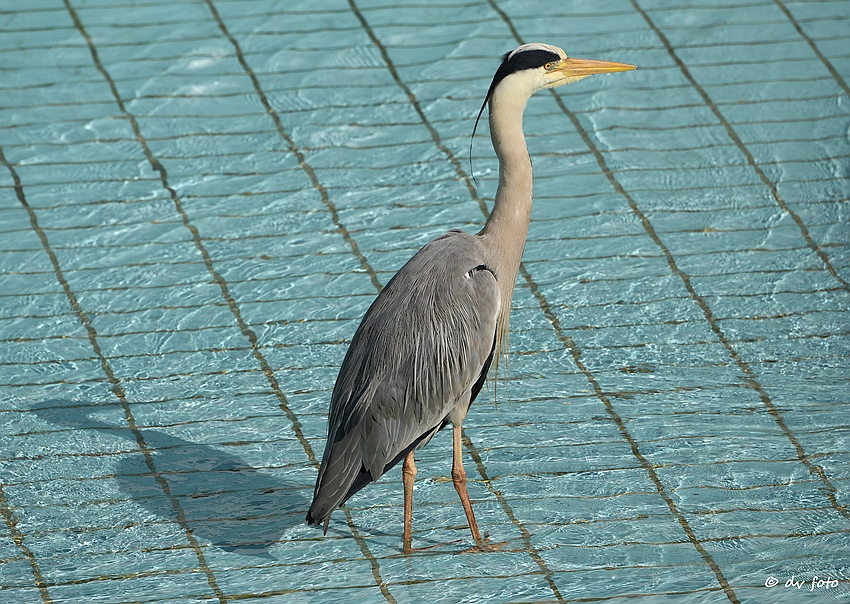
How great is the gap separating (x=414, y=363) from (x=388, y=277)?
4.88ft

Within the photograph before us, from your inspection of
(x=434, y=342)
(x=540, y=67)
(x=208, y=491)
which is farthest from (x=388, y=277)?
(x=540, y=67)

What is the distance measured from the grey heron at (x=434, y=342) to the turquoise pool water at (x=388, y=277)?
1.08 feet

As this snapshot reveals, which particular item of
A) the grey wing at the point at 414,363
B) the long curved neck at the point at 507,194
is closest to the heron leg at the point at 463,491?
the grey wing at the point at 414,363

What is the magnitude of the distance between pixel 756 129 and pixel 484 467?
2.62 meters

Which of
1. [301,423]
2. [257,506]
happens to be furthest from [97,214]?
[257,506]

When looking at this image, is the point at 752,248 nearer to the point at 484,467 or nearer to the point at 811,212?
the point at 811,212

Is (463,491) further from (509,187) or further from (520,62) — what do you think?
(520,62)

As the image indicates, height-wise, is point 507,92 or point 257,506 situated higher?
point 507,92

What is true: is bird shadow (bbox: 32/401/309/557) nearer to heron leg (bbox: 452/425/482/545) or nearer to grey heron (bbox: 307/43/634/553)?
grey heron (bbox: 307/43/634/553)

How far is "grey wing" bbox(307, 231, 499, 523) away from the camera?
3.35 m

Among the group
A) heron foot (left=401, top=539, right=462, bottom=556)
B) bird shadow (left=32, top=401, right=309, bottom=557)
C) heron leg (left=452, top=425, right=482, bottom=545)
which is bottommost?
bird shadow (left=32, top=401, right=309, bottom=557)

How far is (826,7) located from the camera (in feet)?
21.4

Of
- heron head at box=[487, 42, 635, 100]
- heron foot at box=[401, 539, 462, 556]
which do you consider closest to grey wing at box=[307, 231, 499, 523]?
heron foot at box=[401, 539, 462, 556]

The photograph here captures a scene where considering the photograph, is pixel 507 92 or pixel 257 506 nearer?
pixel 507 92
